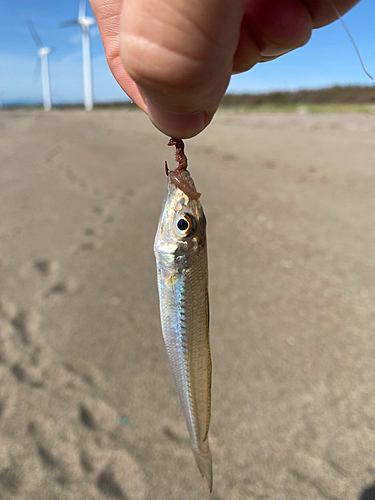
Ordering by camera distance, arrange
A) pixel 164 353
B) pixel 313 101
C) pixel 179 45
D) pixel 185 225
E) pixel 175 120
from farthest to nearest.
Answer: pixel 313 101 < pixel 164 353 < pixel 185 225 < pixel 175 120 < pixel 179 45

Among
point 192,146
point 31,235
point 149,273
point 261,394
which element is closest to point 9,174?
point 31,235

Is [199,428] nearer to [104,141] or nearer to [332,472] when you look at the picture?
[332,472]

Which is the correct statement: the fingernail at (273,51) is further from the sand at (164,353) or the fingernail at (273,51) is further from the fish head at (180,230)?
the sand at (164,353)

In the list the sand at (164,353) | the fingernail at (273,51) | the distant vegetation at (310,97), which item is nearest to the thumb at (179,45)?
the fingernail at (273,51)

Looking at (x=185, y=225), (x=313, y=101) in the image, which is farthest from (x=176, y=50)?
(x=313, y=101)

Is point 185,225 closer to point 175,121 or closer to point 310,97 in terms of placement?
point 175,121

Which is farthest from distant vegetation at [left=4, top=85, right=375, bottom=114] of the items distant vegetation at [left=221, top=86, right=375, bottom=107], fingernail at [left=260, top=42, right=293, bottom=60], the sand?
fingernail at [left=260, top=42, right=293, bottom=60]

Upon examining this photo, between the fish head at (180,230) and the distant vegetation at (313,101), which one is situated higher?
the fish head at (180,230)
